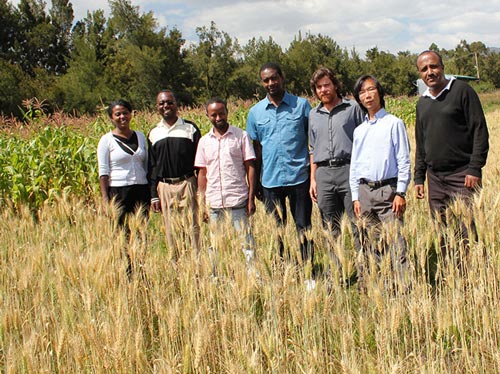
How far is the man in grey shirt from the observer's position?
3.93 meters

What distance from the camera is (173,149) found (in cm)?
436

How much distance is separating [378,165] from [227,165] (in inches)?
52.4

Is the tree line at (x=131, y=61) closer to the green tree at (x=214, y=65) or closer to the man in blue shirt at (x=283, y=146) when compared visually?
the green tree at (x=214, y=65)

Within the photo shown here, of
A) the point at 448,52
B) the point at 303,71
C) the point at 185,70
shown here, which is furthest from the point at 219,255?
the point at 448,52

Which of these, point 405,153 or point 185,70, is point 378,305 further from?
point 185,70

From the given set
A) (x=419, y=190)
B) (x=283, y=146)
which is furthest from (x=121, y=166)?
(x=419, y=190)

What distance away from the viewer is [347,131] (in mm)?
3916

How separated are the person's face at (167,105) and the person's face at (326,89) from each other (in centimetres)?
136

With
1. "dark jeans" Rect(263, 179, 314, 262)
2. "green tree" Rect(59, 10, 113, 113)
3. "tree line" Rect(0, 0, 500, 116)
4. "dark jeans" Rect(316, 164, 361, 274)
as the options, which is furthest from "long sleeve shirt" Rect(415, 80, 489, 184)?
"green tree" Rect(59, 10, 113, 113)

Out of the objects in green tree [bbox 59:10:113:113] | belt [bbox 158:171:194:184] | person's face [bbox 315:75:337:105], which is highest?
green tree [bbox 59:10:113:113]

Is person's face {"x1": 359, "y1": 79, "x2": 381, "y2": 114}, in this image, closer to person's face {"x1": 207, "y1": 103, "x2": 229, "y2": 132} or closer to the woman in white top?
person's face {"x1": 207, "y1": 103, "x2": 229, "y2": 132}

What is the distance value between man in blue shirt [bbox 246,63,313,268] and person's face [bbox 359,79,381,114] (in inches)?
27.2

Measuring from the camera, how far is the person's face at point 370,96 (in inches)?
142

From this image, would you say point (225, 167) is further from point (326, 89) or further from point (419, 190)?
point (419, 190)
